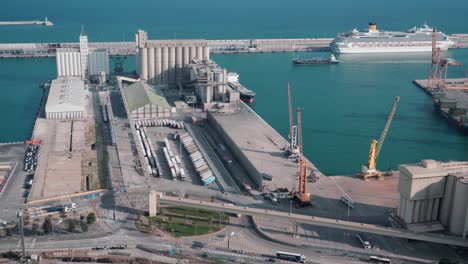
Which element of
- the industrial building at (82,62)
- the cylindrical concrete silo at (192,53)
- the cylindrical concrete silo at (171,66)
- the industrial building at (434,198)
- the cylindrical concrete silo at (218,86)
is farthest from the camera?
the industrial building at (82,62)

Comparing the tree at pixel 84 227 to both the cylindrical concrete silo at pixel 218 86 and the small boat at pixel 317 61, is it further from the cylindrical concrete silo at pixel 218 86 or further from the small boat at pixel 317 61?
the small boat at pixel 317 61

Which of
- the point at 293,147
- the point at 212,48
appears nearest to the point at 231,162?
→ the point at 293,147

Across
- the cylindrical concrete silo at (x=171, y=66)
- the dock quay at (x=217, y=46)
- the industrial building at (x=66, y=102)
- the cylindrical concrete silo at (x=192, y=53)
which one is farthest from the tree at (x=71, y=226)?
the dock quay at (x=217, y=46)

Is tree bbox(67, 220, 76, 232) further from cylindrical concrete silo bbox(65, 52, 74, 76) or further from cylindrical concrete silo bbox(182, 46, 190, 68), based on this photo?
cylindrical concrete silo bbox(65, 52, 74, 76)

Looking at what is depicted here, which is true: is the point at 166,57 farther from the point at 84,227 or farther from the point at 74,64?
the point at 84,227

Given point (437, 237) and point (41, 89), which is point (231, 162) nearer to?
point (437, 237)

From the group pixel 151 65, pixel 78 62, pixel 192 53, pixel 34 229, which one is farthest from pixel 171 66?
pixel 34 229

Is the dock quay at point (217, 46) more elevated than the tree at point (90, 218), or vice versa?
the dock quay at point (217, 46)
